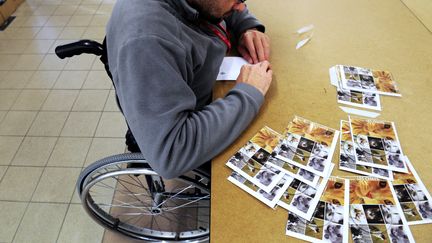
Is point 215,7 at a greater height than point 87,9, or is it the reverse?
point 215,7

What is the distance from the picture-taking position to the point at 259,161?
78 cm

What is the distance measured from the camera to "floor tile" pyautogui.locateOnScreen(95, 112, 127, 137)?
1.90 metres

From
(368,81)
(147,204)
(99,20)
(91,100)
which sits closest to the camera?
(368,81)

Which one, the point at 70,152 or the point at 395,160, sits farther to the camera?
the point at 70,152

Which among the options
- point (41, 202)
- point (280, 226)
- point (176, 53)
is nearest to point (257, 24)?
point (176, 53)

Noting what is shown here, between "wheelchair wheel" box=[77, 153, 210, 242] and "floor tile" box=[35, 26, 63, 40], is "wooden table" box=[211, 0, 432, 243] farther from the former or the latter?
"floor tile" box=[35, 26, 63, 40]

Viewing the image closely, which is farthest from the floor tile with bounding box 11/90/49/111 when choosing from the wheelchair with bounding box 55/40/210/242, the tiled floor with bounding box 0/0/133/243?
the wheelchair with bounding box 55/40/210/242

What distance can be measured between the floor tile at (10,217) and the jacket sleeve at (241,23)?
1454mm

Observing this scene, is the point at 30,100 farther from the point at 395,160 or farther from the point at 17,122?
the point at 395,160

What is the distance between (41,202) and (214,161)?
4.24ft

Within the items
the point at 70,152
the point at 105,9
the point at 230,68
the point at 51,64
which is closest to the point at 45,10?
the point at 105,9

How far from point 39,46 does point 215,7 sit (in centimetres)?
245

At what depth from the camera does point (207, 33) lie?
35.7 inches

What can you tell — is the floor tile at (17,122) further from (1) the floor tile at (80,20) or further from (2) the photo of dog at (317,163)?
(2) the photo of dog at (317,163)
